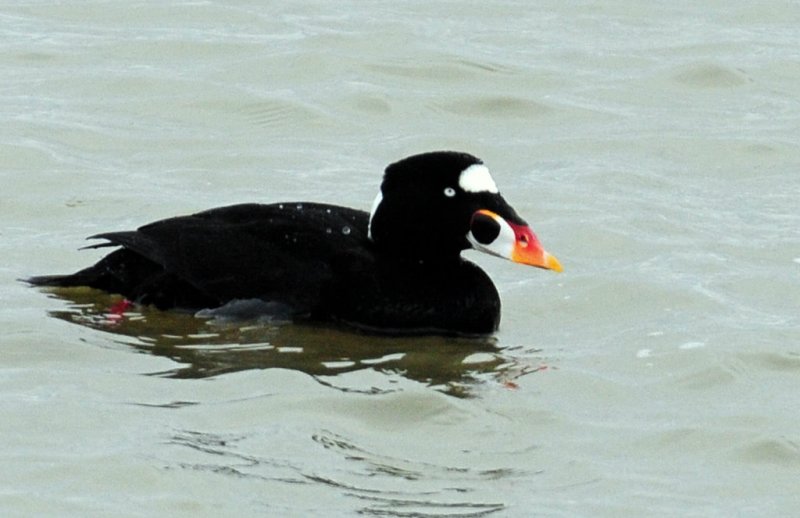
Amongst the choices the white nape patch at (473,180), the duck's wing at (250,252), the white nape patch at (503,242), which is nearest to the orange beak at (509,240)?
the white nape patch at (503,242)

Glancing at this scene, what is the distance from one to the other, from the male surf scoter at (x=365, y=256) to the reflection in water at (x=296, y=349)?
0.26 feet

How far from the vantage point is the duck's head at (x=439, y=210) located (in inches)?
342

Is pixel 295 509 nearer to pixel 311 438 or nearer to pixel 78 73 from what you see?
pixel 311 438

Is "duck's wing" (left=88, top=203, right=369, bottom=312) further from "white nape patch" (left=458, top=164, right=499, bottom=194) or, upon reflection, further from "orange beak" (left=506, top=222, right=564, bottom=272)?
"orange beak" (left=506, top=222, right=564, bottom=272)

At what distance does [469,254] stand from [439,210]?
74.3 inches

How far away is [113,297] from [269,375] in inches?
57.3

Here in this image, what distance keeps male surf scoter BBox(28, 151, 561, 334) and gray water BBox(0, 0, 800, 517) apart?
0.13 metres

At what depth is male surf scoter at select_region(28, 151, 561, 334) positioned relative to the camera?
8.59m

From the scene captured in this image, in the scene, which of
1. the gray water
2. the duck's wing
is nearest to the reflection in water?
the gray water

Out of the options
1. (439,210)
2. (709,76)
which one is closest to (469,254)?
(439,210)

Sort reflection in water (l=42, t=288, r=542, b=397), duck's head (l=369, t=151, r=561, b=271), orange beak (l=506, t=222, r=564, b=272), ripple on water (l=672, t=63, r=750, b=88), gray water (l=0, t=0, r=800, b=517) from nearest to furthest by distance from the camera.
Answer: gray water (l=0, t=0, r=800, b=517), reflection in water (l=42, t=288, r=542, b=397), orange beak (l=506, t=222, r=564, b=272), duck's head (l=369, t=151, r=561, b=271), ripple on water (l=672, t=63, r=750, b=88)

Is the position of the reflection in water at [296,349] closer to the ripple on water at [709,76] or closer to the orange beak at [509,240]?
the orange beak at [509,240]

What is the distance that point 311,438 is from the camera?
715 centimetres

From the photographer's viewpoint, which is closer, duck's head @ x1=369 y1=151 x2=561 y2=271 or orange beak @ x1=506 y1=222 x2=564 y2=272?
orange beak @ x1=506 y1=222 x2=564 y2=272
